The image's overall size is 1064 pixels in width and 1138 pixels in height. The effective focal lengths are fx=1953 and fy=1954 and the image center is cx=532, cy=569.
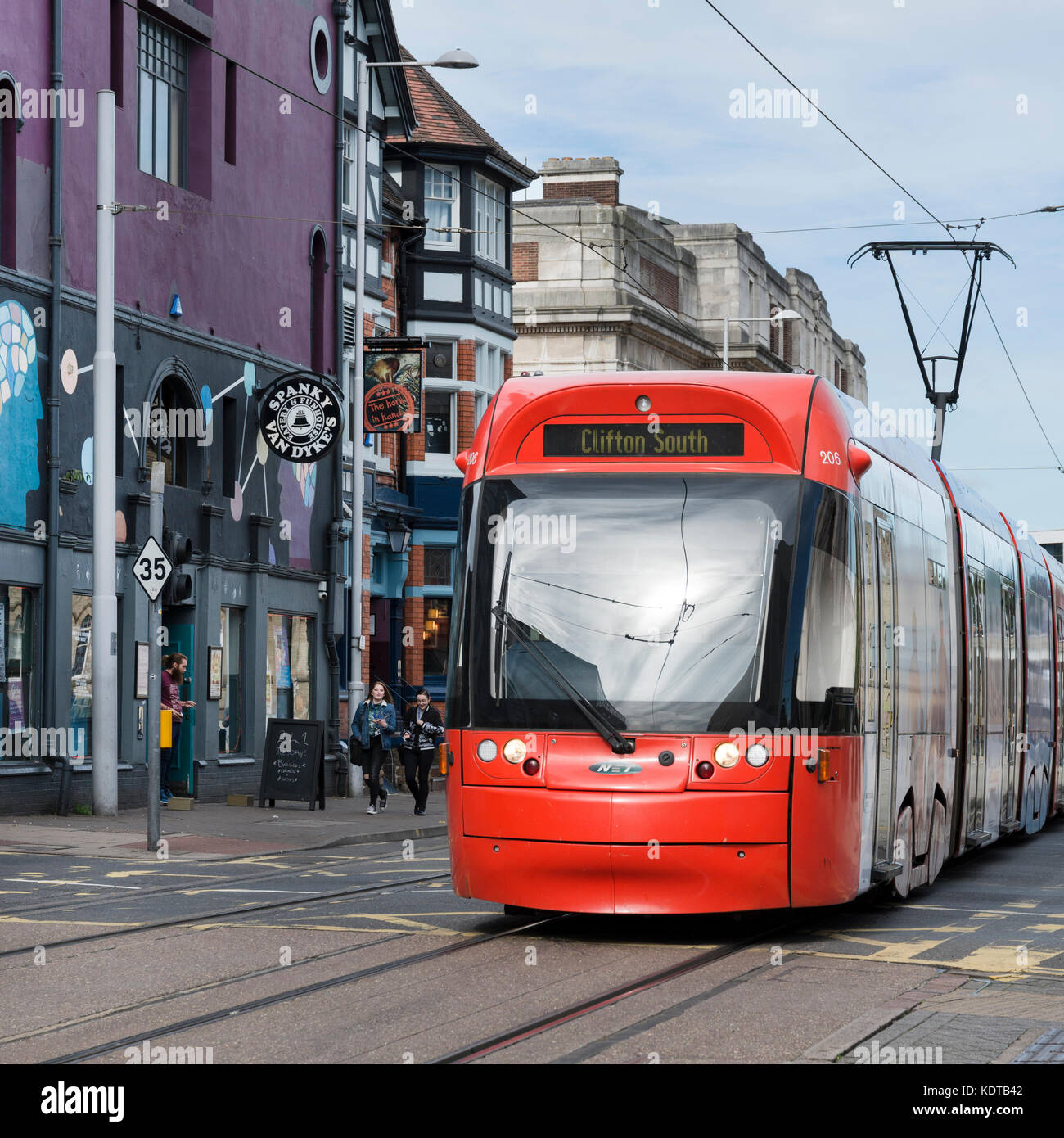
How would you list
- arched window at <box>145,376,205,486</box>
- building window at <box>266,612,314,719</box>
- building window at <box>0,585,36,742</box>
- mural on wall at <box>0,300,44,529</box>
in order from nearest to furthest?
mural on wall at <box>0,300,44,529</box>, building window at <box>0,585,36,742</box>, arched window at <box>145,376,205,486</box>, building window at <box>266,612,314,719</box>

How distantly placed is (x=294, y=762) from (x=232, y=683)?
3.32 meters

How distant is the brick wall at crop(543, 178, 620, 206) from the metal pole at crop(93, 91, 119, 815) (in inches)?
1437

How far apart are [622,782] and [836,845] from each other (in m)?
1.38

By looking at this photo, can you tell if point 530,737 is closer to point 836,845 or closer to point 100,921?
point 836,845

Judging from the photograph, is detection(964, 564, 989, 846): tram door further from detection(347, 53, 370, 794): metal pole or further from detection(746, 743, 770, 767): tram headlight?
detection(347, 53, 370, 794): metal pole

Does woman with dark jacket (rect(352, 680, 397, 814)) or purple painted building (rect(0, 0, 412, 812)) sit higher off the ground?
purple painted building (rect(0, 0, 412, 812))

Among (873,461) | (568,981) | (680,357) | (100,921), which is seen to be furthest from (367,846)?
(680,357)

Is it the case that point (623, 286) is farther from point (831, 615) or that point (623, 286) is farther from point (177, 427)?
point (831, 615)

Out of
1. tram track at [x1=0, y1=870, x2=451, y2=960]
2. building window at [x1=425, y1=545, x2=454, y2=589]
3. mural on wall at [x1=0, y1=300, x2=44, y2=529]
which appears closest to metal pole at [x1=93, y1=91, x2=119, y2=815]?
mural on wall at [x1=0, y1=300, x2=44, y2=529]

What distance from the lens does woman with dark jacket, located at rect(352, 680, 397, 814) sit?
2555 centimetres

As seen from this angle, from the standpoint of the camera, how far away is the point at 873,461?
12586mm

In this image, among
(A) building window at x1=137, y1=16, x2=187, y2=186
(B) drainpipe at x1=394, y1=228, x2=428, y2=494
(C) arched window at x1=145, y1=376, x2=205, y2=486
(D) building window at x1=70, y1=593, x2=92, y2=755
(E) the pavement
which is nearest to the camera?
(E) the pavement

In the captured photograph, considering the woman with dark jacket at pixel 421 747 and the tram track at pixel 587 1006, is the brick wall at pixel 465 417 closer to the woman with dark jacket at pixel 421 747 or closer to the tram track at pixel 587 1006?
the woman with dark jacket at pixel 421 747

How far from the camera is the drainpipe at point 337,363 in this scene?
3133cm
